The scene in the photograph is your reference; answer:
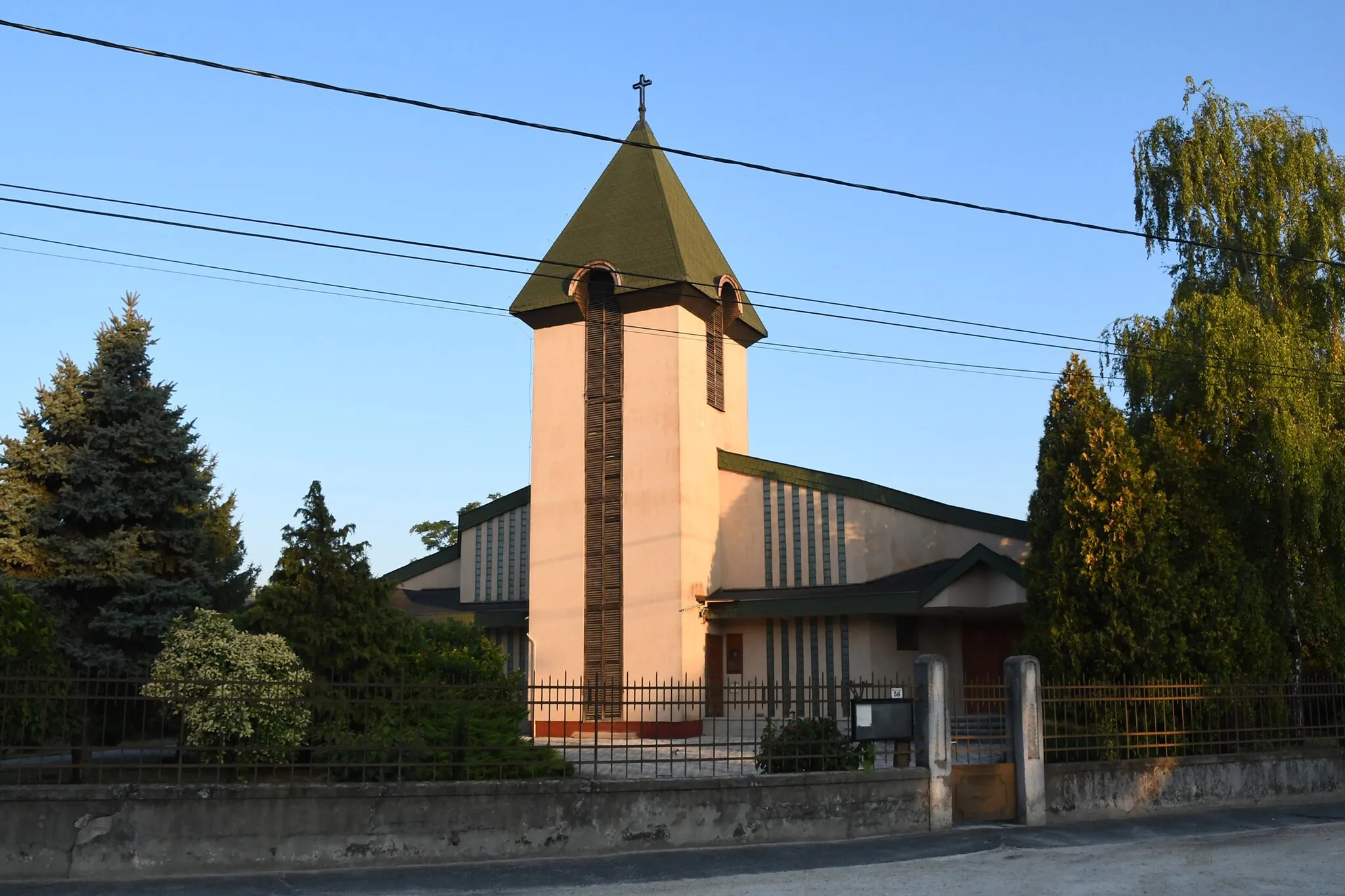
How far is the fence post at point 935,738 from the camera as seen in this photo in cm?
1333

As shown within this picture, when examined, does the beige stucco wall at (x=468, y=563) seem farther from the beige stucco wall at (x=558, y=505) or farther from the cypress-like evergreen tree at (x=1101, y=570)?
the cypress-like evergreen tree at (x=1101, y=570)

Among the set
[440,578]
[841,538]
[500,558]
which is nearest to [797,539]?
[841,538]

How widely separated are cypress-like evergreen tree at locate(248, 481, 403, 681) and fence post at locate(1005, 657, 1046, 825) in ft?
25.6

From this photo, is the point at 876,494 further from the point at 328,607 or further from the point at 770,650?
the point at 328,607

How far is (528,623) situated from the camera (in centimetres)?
2536

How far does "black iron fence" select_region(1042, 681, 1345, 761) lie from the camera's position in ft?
48.3

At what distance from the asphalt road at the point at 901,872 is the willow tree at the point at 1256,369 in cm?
559

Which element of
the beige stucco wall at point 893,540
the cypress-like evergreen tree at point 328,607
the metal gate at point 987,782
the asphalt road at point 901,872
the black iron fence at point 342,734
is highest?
the beige stucco wall at point 893,540

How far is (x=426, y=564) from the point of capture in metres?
29.9

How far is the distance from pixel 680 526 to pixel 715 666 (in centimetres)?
326

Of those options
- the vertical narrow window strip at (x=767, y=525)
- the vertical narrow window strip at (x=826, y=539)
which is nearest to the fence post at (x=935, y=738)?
the vertical narrow window strip at (x=826, y=539)

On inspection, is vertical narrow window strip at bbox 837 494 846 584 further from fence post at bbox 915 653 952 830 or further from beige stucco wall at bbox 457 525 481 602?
fence post at bbox 915 653 952 830

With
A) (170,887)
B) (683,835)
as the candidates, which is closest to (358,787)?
(170,887)

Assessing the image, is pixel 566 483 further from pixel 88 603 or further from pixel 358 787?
pixel 358 787
